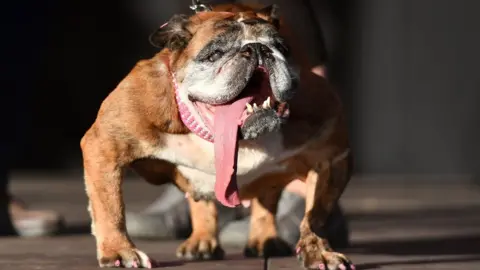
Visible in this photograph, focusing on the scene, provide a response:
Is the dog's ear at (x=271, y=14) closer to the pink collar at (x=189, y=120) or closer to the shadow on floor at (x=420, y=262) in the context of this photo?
the pink collar at (x=189, y=120)

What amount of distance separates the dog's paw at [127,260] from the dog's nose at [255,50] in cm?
78

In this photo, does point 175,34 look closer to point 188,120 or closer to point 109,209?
point 188,120

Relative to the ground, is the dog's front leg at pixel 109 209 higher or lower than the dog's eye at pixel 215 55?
lower

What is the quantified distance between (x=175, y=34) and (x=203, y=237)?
86 cm

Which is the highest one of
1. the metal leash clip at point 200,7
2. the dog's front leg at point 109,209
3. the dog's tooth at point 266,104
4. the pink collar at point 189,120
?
the metal leash clip at point 200,7

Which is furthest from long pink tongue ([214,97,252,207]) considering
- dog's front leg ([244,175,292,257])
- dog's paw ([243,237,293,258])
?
dog's paw ([243,237,293,258])

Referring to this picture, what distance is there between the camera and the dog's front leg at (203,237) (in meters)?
4.51

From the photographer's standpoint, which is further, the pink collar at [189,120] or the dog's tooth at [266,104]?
the pink collar at [189,120]

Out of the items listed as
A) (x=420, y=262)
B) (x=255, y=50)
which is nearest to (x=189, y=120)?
(x=255, y=50)

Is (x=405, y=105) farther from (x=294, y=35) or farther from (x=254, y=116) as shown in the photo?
(x=254, y=116)

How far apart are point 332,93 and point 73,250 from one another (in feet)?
3.88

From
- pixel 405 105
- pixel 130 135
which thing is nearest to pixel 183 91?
pixel 130 135

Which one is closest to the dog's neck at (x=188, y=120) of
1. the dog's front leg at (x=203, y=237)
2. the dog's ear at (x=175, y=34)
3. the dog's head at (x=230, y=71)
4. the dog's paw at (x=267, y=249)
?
the dog's head at (x=230, y=71)

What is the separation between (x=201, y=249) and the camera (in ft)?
14.8
